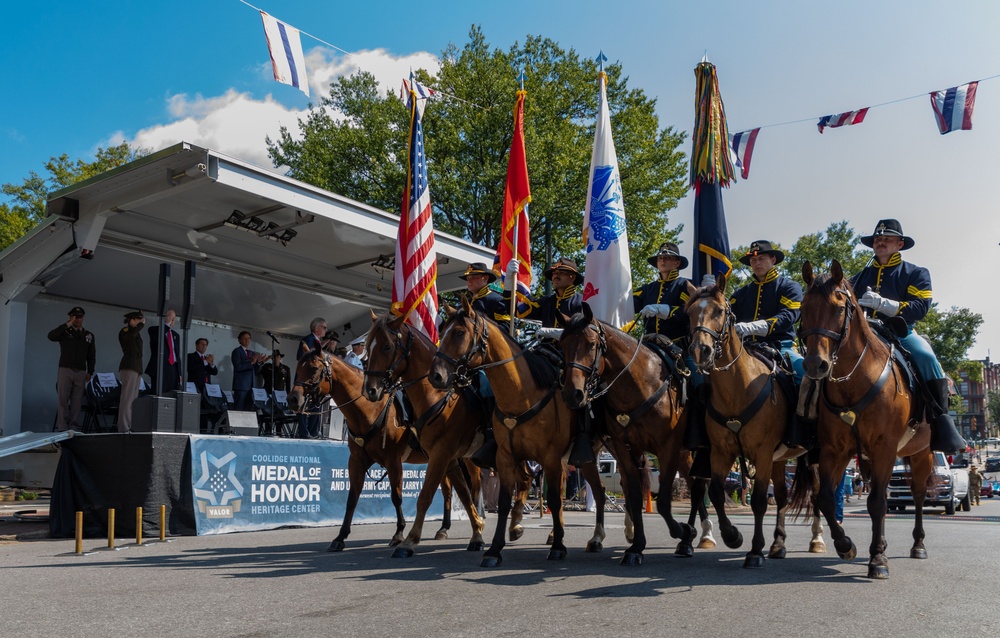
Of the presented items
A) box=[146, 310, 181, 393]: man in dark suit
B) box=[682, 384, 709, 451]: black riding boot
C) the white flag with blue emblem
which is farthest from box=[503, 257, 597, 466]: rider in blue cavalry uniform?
box=[146, 310, 181, 393]: man in dark suit

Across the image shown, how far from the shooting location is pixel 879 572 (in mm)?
6996

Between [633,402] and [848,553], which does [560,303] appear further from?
[848,553]

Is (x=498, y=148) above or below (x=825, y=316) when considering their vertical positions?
above

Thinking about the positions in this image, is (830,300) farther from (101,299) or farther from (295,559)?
(101,299)

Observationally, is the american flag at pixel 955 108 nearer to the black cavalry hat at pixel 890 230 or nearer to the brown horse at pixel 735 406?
the black cavalry hat at pixel 890 230

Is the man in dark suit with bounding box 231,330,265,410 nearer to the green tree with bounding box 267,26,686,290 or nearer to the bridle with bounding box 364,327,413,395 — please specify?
the bridle with bounding box 364,327,413,395

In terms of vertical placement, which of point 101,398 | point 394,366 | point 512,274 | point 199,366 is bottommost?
point 101,398

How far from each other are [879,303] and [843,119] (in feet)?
26.0

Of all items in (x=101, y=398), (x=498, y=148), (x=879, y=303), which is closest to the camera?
(x=879, y=303)

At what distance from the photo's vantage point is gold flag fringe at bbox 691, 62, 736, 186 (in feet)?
35.6

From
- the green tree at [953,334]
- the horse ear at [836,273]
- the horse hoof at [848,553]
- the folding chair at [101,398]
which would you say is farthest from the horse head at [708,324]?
the green tree at [953,334]

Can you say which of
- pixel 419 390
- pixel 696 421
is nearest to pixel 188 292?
pixel 419 390

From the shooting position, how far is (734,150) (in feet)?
50.6

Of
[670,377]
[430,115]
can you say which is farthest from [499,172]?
[670,377]
